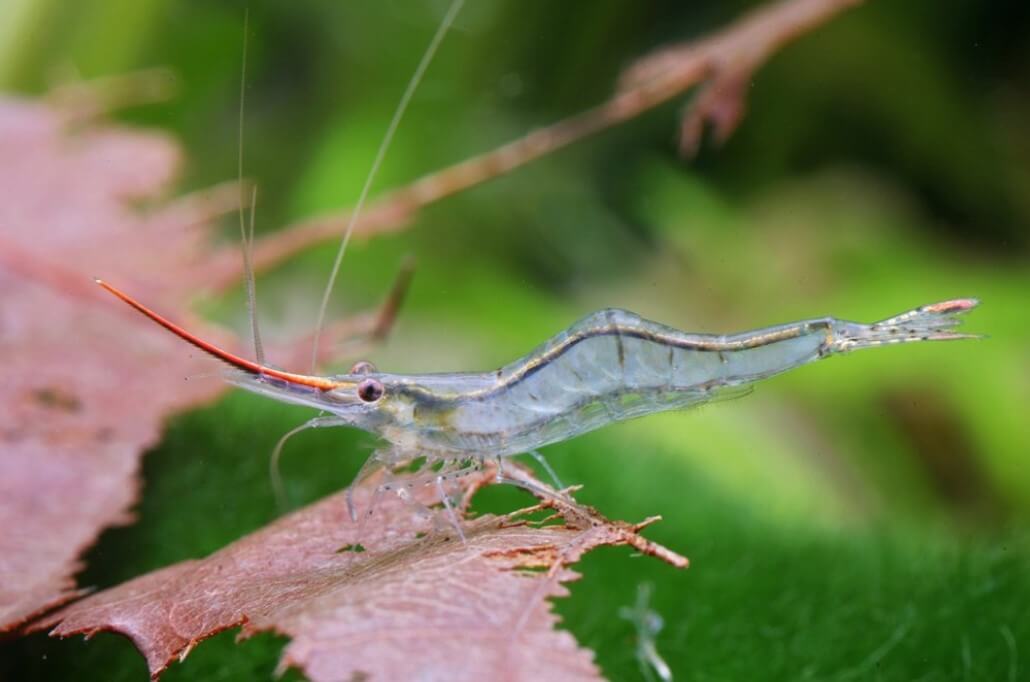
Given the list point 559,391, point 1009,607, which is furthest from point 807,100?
point 559,391

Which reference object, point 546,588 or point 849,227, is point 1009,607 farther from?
point 849,227

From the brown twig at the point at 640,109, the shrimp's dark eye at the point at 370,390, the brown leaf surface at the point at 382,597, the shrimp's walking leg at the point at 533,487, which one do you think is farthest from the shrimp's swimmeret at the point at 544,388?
the brown twig at the point at 640,109

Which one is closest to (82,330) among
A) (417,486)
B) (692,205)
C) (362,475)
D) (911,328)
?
(362,475)

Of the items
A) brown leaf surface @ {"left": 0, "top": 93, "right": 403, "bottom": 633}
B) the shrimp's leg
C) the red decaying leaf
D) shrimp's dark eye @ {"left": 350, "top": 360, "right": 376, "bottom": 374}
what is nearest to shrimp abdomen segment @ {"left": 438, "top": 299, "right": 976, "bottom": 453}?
the shrimp's leg

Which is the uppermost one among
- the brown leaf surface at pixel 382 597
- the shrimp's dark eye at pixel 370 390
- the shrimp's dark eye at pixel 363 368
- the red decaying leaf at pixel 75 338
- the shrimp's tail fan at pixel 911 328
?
the red decaying leaf at pixel 75 338

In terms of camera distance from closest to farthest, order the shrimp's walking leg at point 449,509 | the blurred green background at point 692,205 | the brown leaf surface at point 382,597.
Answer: the brown leaf surface at point 382,597 → the shrimp's walking leg at point 449,509 → the blurred green background at point 692,205

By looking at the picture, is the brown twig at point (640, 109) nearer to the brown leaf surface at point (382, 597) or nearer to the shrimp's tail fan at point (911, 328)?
the shrimp's tail fan at point (911, 328)
